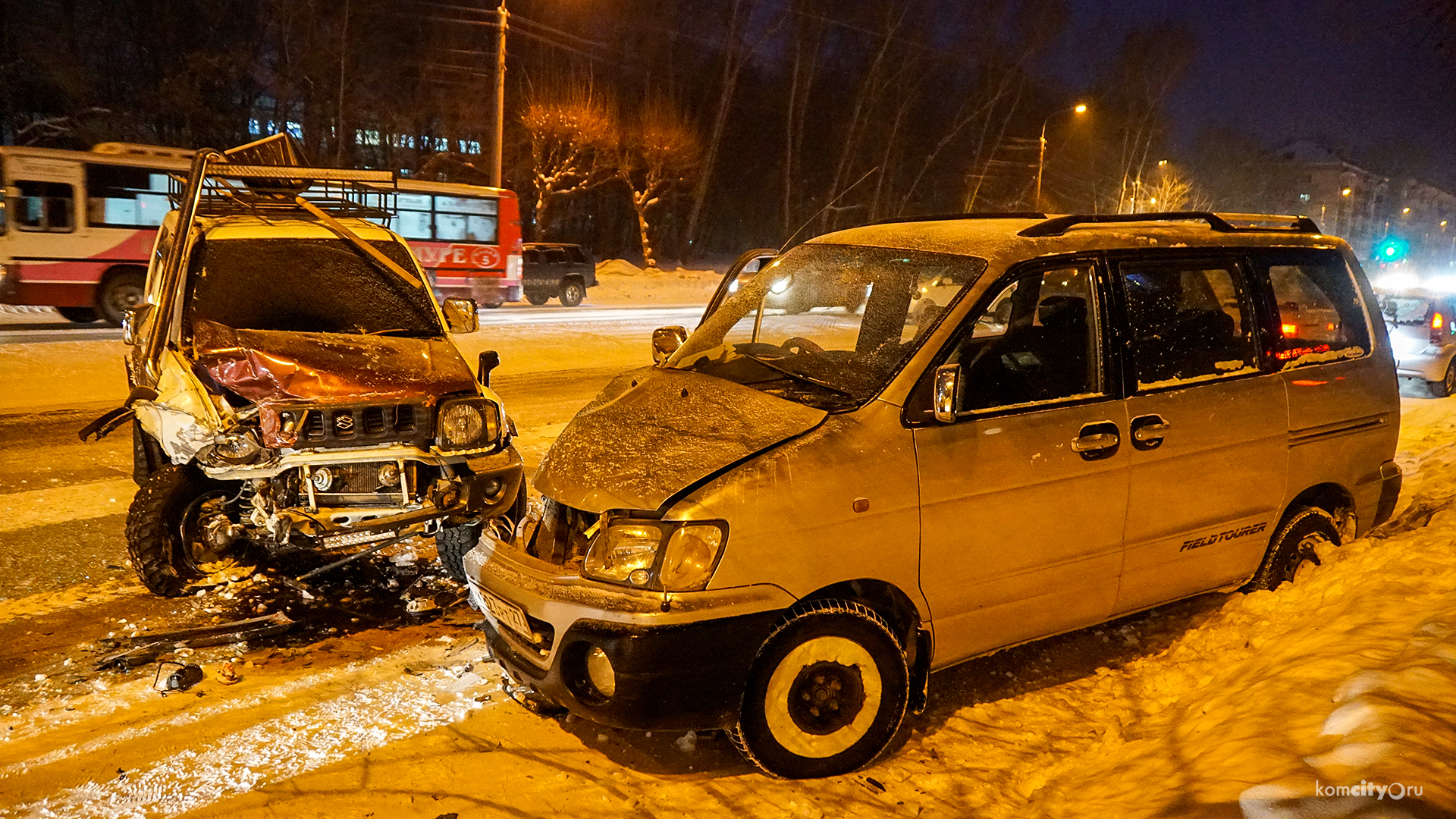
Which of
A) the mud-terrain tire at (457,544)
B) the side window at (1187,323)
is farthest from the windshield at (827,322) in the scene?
the mud-terrain tire at (457,544)

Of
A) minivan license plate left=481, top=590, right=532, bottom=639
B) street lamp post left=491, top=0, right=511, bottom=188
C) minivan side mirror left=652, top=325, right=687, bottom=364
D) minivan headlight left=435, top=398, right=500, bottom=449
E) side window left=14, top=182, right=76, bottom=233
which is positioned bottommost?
minivan license plate left=481, top=590, right=532, bottom=639

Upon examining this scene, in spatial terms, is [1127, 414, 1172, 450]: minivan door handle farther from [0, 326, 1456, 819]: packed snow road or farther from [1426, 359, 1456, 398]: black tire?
[1426, 359, 1456, 398]: black tire

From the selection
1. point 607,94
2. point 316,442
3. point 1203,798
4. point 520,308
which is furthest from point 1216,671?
point 607,94

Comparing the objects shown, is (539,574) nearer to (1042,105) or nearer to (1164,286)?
(1164,286)

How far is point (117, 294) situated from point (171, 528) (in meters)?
15.8

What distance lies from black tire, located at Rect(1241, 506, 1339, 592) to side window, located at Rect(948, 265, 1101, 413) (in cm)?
157

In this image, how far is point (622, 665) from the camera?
343 centimetres

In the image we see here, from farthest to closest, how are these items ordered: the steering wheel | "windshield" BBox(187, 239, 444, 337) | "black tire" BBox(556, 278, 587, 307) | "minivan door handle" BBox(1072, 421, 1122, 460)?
"black tire" BBox(556, 278, 587, 307) < "windshield" BBox(187, 239, 444, 337) < the steering wheel < "minivan door handle" BBox(1072, 421, 1122, 460)

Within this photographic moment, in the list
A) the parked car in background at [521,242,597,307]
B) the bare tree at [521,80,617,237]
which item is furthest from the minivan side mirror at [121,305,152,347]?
the bare tree at [521,80,617,237]

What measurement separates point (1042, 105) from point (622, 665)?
54.8 m

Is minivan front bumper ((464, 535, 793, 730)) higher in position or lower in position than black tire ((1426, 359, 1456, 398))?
lower

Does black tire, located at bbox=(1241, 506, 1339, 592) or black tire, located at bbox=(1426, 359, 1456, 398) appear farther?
black tire, located at bbox=(1426, 359, 1456, 398)

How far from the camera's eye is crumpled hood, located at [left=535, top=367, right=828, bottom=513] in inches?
141

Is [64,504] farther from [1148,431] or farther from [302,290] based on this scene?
[1148,431]
